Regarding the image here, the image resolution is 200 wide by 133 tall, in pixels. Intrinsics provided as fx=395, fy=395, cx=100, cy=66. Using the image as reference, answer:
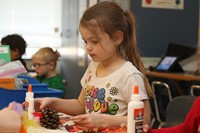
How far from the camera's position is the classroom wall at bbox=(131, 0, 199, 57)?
512 centimetres

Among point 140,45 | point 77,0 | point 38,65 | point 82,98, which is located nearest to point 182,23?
point 140,45

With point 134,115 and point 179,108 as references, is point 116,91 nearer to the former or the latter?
point 179,108

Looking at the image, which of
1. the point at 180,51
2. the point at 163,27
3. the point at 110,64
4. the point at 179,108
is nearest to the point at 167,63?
the point at 180,51

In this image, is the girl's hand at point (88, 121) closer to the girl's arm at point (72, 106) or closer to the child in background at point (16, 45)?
the girl's arm at point (72, 106)

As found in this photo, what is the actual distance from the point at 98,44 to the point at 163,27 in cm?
372

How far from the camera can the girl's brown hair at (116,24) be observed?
5.45 ft

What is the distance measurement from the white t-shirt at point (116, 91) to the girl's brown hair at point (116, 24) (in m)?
0.07

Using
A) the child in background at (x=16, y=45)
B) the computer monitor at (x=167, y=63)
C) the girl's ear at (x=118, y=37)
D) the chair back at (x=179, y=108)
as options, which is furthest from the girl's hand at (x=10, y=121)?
the computer monitor at (x=167, y=63)

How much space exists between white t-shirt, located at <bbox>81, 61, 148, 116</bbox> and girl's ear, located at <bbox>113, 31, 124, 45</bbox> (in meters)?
0.10

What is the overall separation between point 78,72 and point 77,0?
96cm

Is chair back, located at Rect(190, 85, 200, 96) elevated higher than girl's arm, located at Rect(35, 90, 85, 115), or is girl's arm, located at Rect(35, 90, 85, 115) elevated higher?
girl's arm, located at Rect(35, 90, 85, 115)

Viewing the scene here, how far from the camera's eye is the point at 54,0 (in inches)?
224

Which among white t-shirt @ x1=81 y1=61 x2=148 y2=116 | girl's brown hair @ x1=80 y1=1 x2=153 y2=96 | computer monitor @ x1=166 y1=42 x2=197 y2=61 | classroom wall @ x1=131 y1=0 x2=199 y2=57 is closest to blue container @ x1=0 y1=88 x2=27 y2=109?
white t-shirt @ x1=81 y1=61 x2=148 y2=116

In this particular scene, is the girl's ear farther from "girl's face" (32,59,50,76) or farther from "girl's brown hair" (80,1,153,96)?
"girl's face" (32,59,50,76)
